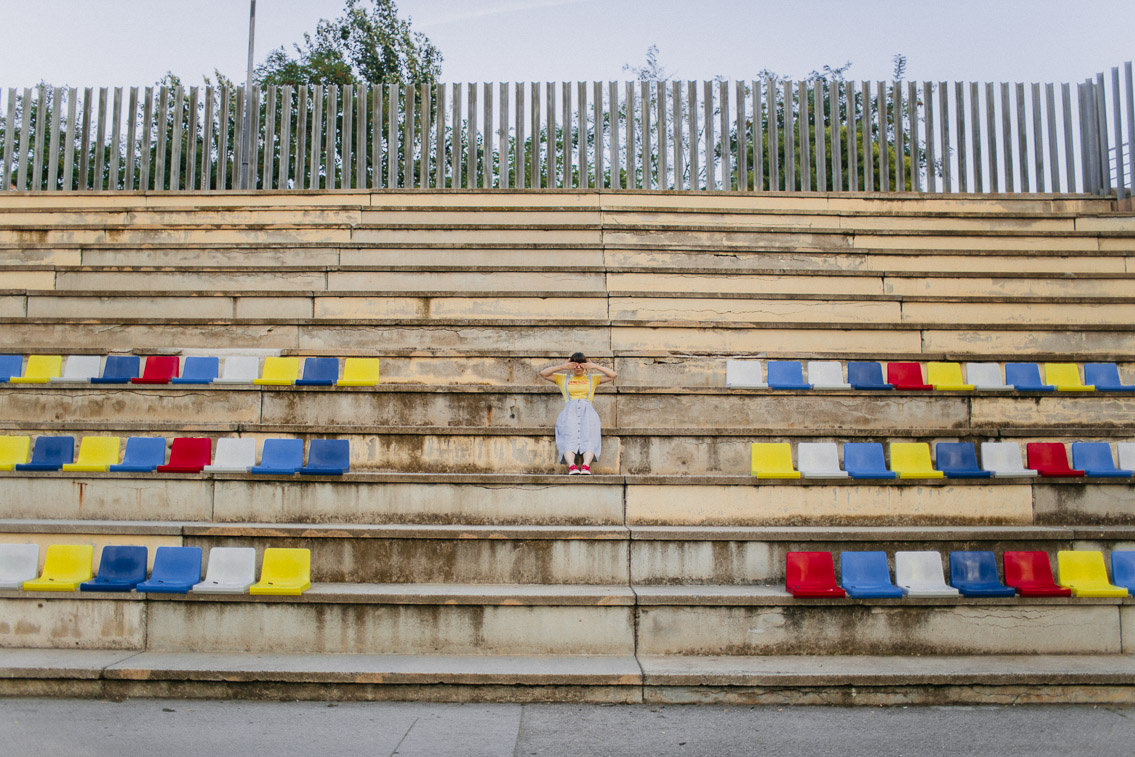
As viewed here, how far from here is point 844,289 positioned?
9.10 metres

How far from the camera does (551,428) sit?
265 inches

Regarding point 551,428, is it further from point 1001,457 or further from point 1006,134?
point 1006,134

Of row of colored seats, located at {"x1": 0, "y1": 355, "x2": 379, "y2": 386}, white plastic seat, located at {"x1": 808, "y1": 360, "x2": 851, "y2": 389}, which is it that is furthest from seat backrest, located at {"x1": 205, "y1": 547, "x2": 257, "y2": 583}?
white plastic seat, located at {"x1": 808, "y1": 360, "x2": 851, "y2": 389}

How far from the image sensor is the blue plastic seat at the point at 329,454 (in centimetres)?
645

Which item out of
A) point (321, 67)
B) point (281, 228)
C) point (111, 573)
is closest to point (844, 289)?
point (281, 228)

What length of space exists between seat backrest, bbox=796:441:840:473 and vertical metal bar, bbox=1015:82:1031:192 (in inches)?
297

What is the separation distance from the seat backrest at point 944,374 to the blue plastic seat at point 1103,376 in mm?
1194

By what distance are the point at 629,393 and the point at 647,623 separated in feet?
7.80

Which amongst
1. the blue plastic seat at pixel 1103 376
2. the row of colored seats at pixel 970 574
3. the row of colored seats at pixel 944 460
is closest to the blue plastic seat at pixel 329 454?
the row of colored seats at pixel 944 460

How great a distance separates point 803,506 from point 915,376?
2.14 m

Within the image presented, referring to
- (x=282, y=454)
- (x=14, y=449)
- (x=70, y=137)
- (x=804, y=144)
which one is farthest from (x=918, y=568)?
(x=70, y=137)

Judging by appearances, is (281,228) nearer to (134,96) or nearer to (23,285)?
(23,285)

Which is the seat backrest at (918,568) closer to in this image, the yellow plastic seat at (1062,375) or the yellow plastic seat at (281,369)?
the yellow plastic seat at (1062,375)

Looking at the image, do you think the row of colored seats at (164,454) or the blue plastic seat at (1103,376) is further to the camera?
the blue plastic seat at (1103,376)
